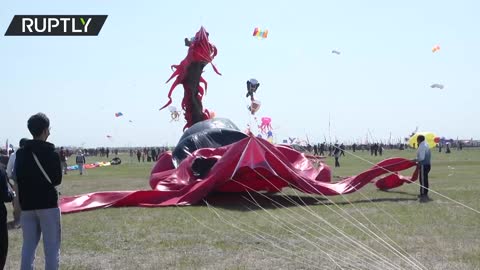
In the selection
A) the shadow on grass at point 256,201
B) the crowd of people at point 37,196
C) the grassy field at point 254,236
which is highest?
the crowd of people at point 37,196

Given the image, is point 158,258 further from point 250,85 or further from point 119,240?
point 250,85

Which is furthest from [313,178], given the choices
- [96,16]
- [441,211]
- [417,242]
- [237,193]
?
[96,16]

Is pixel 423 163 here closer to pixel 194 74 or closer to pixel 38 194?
pixel 194 74

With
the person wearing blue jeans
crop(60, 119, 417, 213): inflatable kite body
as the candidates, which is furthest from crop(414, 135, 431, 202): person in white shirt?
the person wearing blue jeans

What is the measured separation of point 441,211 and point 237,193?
5007mm

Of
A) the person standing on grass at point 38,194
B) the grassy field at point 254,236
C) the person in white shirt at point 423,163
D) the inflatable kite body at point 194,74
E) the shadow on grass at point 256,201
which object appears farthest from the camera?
the inflatable kite body at point 194,74

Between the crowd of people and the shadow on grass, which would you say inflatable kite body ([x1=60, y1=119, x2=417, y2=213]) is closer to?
the shadow on grass

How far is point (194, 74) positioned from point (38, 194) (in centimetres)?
1278

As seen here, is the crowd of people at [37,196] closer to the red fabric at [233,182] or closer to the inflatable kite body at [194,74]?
the red fabric at [233,182]

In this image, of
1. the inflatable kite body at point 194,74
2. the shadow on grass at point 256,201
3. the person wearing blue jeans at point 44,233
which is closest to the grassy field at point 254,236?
the shadow on grass at point 256,201

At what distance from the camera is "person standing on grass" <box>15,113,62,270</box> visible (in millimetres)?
4613

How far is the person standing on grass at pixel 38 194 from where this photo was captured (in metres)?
4.61

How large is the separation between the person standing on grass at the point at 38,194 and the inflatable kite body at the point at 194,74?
39.3 ft

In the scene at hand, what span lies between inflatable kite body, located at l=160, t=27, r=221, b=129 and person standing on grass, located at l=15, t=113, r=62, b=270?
11965mm
